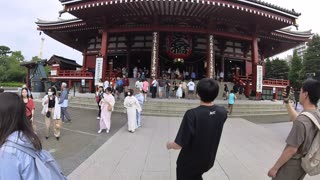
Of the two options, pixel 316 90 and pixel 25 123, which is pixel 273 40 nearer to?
pixel 316 90

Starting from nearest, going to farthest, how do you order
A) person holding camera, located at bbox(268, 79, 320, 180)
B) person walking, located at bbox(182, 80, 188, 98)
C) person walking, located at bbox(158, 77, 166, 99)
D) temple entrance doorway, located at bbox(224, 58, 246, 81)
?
person holding camera, located at bbox(268, 79, 320, 180)
person walking, located at bbox(158, 77, 166, 99)
person walking, located at bbox(182, 80, 188, 98)
temple entrance doorway, located at bbox(224, 58, 246, 81)

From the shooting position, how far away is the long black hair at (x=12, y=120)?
198cm

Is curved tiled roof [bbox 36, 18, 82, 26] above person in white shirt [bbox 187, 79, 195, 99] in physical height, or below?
above

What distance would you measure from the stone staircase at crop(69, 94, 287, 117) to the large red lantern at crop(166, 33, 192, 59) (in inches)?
215

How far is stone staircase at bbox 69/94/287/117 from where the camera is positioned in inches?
637

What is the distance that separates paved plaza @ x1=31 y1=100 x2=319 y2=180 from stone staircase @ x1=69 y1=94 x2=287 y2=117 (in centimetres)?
361

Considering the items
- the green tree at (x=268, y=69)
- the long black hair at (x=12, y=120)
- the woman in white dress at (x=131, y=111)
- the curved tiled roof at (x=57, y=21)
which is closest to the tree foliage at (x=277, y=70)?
the green tree at (x=268, y=69)

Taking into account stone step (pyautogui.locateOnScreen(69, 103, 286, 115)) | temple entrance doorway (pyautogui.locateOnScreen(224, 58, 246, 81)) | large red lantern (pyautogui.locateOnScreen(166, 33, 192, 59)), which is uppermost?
large red lantern (pyautogui.locateOnScreen(166, 33, 192, 59))

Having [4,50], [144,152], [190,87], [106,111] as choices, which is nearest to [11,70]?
[4,50]

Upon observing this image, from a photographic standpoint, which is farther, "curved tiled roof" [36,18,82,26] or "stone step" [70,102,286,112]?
"curved tiled roof" [36,18,82,26]

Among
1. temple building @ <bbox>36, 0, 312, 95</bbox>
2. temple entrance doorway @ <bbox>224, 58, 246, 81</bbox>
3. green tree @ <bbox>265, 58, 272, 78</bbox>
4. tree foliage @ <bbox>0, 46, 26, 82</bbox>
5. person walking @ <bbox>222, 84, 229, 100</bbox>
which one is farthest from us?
tree foliage @ <bbox>0, 46, 26, 82</bbox>

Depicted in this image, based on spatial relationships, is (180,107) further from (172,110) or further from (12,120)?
(12,120)

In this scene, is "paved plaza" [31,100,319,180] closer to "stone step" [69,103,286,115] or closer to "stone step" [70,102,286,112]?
"stone step" [69,103,286,115]

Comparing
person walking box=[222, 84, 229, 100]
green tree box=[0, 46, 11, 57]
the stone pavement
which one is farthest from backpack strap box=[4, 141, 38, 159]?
green tree box=[0, 46, 11, 57]
